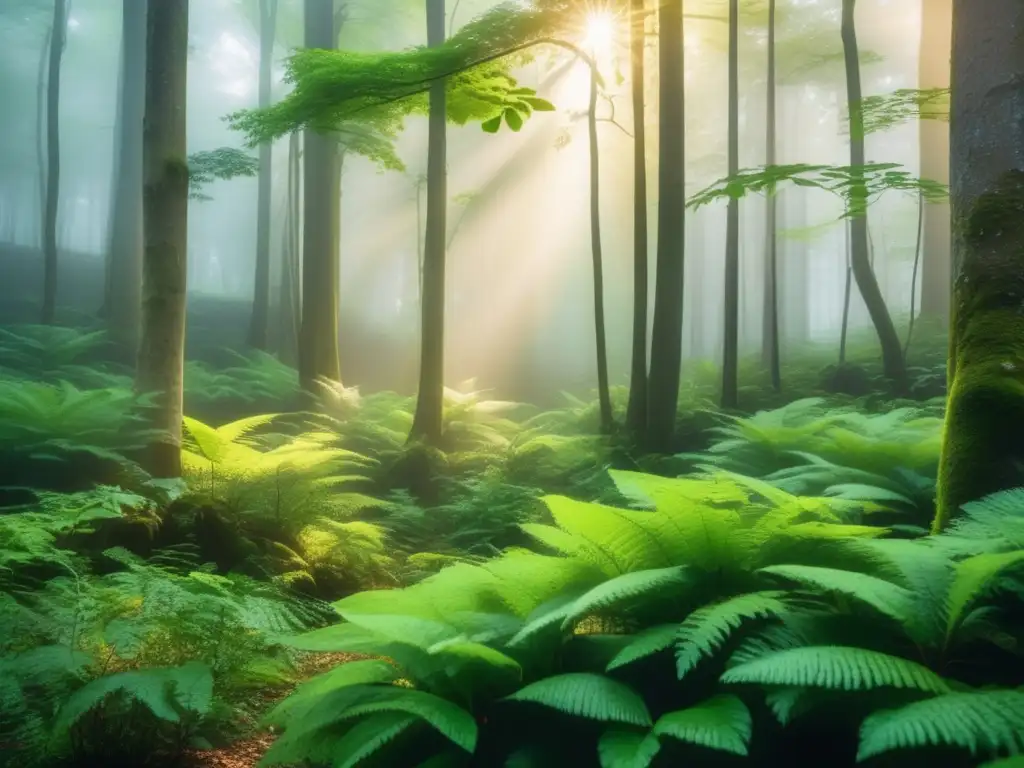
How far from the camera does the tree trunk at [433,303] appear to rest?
1023cm

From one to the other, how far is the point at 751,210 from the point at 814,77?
17.6 meters

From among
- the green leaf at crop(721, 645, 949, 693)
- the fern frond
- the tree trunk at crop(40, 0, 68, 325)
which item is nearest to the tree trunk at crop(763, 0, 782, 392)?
the fern frond

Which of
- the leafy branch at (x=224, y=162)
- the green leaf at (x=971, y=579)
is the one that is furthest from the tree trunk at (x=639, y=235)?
the leafy branch at (x=224, y=162)

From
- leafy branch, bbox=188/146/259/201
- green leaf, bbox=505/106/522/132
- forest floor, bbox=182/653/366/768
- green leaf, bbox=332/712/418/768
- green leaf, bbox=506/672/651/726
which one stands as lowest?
forest floor, bbox=182/653/366/768

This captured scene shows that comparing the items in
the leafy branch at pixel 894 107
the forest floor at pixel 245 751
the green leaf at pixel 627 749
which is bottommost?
the forest floor at pixel 245 751

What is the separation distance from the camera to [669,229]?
8.09 metres

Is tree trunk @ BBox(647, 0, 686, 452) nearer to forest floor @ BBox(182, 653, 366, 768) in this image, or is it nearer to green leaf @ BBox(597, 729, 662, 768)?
forest floor @ BBox(182, 653, 366, 768)

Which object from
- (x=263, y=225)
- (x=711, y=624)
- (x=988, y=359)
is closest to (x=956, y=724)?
(x=711, y=624)

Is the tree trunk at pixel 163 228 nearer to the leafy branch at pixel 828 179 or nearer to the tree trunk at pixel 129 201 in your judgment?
the leafy branch at pixel 828 179

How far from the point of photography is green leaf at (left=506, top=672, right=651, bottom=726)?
1.93 metres

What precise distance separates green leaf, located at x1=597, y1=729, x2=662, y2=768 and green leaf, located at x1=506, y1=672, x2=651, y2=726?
5cm

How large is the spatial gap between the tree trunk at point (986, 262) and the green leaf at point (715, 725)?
1.84 meters

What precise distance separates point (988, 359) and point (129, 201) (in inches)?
729

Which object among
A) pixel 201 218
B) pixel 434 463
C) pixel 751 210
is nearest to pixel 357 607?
pixel 434 463
